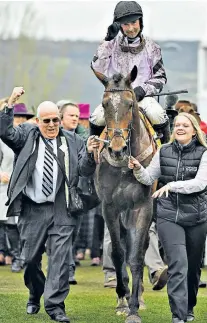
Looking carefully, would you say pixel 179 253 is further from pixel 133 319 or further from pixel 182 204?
pixel 133 319

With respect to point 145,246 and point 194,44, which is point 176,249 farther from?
point 194,44

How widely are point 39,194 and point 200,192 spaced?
5.63 ft

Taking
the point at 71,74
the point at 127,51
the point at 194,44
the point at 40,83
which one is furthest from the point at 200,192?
the point at 40,83

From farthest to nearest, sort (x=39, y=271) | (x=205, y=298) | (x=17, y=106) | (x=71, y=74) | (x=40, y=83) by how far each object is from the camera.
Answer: (x=40, y=83)
(x=71, y=74)
(x=17, y=106)
(x=205, y=298)
(x=39, y=271)

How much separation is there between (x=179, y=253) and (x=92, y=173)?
5.01 feet

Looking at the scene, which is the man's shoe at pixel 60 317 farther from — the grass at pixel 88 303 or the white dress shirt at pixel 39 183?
the white dress shirt at pixel 39 183

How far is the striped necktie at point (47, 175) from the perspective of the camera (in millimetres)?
12086

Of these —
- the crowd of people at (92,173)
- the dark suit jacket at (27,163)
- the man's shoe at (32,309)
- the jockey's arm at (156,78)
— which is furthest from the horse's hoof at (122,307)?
the jockey's arm at (156,78)

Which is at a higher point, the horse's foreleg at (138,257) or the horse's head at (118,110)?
the horse's head at (118,110)

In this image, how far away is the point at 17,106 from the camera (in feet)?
58.1

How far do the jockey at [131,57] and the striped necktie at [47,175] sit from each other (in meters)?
1.06

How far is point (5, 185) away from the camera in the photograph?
57.8 feet

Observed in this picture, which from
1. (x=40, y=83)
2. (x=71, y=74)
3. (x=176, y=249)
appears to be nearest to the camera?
(x=176, y=249)

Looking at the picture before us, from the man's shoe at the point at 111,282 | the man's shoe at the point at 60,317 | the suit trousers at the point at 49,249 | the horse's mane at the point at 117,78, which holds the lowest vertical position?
the man's shoe at the point at 111,282
